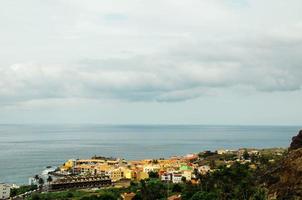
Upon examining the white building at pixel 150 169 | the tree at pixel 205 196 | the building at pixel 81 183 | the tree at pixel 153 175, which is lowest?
the building at pixel 81 183

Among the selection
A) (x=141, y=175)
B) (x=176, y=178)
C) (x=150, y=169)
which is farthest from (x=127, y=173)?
(x=176, y=178)

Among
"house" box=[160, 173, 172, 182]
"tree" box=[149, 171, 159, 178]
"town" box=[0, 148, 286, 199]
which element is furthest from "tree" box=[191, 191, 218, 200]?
"tree" box=[149, 171, 159, 178]

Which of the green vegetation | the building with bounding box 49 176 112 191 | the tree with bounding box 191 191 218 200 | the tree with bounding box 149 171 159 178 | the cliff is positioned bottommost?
the green vegetation

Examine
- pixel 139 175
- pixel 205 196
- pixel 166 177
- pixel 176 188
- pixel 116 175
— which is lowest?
pixel 116 175

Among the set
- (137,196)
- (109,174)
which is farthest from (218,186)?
(109,174)

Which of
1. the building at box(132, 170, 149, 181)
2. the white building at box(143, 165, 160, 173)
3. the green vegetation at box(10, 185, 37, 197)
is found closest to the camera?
the green vegetation at box(10, 185, 37, 197)

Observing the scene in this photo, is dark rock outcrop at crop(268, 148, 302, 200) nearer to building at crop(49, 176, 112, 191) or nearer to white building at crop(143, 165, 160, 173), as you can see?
building at crop(49, 176, 112, 191)

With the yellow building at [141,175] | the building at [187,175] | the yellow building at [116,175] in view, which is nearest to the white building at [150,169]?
the yellow building at [141,175]

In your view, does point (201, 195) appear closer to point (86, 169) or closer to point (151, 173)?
point (151, 173)

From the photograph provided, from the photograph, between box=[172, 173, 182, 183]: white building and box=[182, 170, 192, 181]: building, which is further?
box=[182, 170, 192, 181]: building

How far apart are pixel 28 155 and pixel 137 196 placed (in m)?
115

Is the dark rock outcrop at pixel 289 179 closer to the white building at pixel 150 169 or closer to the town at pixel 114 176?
the town at pixel 114 176

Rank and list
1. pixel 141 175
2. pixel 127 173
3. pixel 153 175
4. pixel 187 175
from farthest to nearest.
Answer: pixel 127 173 → pixel 141 175 → pixel 153 175 → pixel 187 175

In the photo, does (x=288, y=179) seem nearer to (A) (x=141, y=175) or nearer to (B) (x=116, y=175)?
(A) (x=141, y=175)
